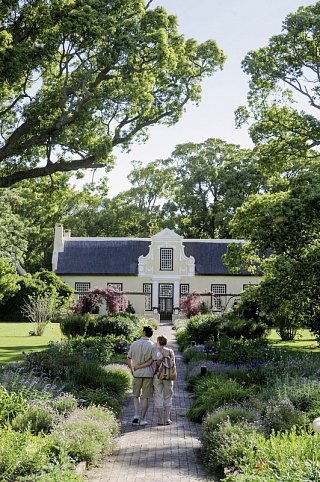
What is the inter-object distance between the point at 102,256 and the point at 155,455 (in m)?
49.4

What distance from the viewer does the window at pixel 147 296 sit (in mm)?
57406

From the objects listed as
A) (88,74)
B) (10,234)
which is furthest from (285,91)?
(10,234)

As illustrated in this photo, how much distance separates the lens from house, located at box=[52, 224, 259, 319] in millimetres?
57562

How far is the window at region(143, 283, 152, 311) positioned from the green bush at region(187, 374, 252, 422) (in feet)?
142

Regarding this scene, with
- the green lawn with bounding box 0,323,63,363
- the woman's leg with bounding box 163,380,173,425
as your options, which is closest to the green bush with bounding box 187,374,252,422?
the woman's leg with bounding box 163,380,173,425

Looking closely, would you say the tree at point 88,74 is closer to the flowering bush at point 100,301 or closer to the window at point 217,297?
the flowering bush at point 100,301

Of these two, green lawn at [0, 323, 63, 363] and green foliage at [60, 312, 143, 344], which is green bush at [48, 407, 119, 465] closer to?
green lawn at [0, 323, 63, 363]

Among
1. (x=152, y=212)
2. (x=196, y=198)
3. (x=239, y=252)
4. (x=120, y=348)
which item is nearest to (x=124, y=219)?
(x=152, y=212)

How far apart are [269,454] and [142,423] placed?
553cm

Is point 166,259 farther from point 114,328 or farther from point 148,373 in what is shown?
point 148,373

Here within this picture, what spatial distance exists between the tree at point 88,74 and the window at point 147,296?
3393cm

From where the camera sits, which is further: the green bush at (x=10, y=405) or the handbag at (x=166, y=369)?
the handbag at (x=166, y=369)

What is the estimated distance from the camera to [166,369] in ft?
42.0

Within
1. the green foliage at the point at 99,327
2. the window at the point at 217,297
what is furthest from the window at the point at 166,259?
the green foliage at the point at 99,327
